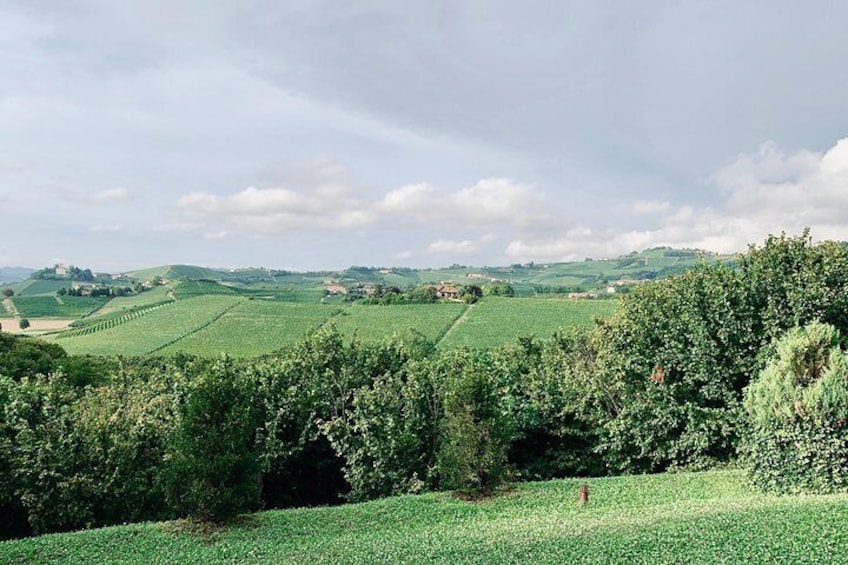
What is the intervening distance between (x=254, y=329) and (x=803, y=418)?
79.4 m

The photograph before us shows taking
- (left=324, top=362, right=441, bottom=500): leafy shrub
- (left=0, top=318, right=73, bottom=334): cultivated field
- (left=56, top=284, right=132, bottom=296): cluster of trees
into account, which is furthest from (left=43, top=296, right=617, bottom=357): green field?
(left=324, top=362, right=441, bottom=500): leafy shrub

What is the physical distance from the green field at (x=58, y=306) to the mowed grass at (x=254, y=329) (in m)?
35.8

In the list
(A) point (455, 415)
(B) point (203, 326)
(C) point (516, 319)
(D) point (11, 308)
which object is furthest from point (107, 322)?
(A) point (455, 415)

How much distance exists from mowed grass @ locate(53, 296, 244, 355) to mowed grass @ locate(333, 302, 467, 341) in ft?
81.0

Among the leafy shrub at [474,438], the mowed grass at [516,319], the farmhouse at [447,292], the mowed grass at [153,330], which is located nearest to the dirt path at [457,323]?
the mowed grass at [516,319]

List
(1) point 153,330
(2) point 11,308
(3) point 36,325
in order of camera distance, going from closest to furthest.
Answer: (1) point 153,330
(3) point 36,325
(2) point 11,308

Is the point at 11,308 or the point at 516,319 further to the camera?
the point at 11,308

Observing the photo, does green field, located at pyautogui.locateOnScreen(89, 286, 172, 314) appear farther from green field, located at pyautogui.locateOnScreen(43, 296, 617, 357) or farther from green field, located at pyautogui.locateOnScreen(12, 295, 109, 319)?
green field, located at pyautogui.locateOnScreen(43, 296, 617, 357)

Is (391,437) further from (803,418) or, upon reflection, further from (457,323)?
(457,323)

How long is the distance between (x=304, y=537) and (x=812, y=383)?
60.0 ft

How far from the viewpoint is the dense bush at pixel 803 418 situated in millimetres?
18562

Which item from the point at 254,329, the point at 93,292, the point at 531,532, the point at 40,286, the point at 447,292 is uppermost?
the point at 40,286

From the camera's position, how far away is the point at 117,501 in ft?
76.0

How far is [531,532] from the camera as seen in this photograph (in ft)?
51.6
